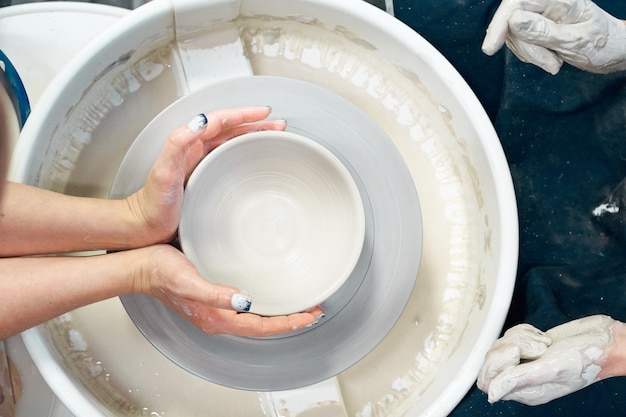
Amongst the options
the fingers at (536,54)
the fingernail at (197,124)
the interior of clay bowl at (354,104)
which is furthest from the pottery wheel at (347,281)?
the fingers at (536,54)

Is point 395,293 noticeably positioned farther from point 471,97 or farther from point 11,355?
point 11,355

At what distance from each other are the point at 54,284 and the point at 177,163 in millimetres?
347

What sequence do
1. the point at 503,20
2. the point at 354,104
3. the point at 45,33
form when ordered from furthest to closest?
the point at 45,33 → the point at 354,104 → the point at 503,20

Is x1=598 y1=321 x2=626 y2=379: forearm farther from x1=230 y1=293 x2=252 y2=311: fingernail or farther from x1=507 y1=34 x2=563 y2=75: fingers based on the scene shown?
x1=230 y1=293 x2=252 y2=311: fingernail

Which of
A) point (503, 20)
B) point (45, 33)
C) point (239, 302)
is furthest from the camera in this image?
point (45, 33)

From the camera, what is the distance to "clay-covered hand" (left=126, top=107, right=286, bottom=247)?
1.16 meters

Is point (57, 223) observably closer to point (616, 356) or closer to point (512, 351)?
point (512, 351)

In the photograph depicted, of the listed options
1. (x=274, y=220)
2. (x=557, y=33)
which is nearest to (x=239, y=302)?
(x=274, y=220)

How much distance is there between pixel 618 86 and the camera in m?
1.47

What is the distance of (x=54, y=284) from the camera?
1.21 metres

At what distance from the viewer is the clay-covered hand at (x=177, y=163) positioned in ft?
3.81

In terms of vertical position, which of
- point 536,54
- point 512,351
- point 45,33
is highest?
point 45,33

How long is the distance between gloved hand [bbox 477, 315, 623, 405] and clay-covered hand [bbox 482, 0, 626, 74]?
0.55 metres

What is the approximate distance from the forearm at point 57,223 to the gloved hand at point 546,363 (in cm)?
79
